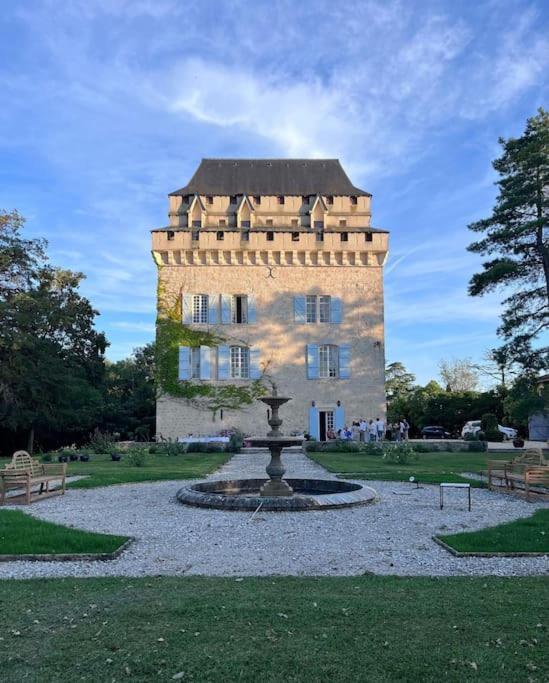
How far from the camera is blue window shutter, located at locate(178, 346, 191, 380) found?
96.5 ft

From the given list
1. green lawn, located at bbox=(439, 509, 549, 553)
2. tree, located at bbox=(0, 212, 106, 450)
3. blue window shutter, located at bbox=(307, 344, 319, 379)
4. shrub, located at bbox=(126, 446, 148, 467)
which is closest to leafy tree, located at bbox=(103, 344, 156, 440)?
tree, located at bbox=(0, 212, 106, 450)

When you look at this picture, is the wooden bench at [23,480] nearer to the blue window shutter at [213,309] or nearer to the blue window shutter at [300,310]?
the blue window shutter at [213,309]

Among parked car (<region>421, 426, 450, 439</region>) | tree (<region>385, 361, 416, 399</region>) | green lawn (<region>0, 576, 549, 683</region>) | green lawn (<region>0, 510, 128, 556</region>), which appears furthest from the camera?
tree (<region>385, 361, 416, 399</region>)

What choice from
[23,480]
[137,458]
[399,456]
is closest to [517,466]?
[399,456]

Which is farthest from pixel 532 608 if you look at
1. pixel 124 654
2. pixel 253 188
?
pixel 253 188

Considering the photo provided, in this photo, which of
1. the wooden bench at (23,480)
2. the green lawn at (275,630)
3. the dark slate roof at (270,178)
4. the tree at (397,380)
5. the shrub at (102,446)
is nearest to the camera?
the green lawn at (275,630)

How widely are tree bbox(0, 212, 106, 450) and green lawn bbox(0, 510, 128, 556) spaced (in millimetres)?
20096

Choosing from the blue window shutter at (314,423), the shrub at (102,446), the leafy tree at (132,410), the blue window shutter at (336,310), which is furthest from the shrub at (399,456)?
the leafy tree at (132,410)

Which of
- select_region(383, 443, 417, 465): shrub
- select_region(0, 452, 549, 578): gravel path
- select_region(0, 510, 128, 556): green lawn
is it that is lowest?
select_region(0, 452, 549, 578): gravel path

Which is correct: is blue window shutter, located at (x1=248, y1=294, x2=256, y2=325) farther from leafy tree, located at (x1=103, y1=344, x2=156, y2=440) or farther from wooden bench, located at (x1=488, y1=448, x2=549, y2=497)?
wooden bench, located at (x1=488, y1=448, x2=549, y2=497)

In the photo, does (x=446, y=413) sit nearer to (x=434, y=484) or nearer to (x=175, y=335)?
(x=175, y=335)

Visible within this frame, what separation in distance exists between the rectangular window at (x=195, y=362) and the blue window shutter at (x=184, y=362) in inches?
9.0

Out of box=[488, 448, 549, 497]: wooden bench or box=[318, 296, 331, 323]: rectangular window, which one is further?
box=[318, 296, 331, 323]: rectangular window

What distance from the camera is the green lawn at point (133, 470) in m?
13.4
